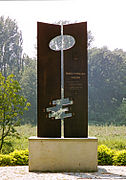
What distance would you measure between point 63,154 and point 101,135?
4286 mm

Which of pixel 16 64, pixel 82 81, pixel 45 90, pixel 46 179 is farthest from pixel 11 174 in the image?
pixel 16 64

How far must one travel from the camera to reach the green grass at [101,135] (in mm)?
7634

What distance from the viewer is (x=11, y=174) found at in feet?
13.5

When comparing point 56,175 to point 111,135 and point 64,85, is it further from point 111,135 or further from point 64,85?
point 111,135

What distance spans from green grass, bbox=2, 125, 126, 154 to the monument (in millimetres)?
3220

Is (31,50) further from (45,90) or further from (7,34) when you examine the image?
(45,90)

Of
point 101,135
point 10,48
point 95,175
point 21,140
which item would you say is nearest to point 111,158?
point 95,175

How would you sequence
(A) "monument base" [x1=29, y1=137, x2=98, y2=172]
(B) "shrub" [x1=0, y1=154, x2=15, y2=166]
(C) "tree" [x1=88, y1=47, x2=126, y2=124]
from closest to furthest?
1. (A) "monument base" [x1=29, y1=137, x2=98, y2=172]
2. (B) "shrub" [x1=0, y1=154, x2=15, y2=166]
3. (C) "tree" [x1=88, y1=47, x2=126, y2=124]

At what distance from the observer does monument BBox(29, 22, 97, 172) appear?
14.4ft

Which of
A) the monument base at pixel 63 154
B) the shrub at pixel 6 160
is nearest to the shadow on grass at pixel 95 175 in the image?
the monument base at pixel 63 154

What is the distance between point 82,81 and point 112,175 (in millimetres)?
1716

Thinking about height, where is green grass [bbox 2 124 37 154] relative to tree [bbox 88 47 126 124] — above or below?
below

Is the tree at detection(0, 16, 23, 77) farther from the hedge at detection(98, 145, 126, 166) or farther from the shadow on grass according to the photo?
the shadow on grass

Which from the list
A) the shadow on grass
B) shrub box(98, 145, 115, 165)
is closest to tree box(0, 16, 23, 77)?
shrub box(98, 145, 115, 165)
